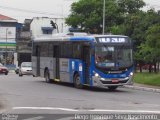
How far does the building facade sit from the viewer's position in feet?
290

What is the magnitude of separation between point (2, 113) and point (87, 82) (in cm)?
1233

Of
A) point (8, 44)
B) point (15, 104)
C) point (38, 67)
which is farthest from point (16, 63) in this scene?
point (15, 104)

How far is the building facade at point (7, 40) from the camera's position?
8838 centimetres

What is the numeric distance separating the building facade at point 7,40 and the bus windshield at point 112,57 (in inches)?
2347

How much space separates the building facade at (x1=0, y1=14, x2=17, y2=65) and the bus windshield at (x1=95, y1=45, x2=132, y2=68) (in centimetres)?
5962

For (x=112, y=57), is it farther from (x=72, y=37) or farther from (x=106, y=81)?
(x=72, y=37)

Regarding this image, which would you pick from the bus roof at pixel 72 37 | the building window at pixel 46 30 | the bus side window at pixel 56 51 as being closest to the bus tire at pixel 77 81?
the bus roof at pixel 72 37

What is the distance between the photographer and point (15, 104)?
21.5 meters

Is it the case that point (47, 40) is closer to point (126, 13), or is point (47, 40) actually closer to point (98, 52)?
point (98, 52)

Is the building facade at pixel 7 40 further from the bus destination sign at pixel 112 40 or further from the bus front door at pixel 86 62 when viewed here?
the bus destination sign at pixel 112 40

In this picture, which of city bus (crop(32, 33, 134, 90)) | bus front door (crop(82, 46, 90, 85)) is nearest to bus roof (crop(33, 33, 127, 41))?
city bus (crop(32, 33, 134, 90))

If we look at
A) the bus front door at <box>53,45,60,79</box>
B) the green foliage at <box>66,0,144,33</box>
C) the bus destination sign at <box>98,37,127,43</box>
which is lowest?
the bus front door at <box>53,45,60,79</box>

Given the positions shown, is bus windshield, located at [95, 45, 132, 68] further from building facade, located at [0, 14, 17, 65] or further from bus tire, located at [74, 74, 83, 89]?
building facade, located at [0, 14, 17, 65]

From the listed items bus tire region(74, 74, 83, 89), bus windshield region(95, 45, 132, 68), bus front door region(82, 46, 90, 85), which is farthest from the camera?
bus tire region(74, 74, 83, 89)
